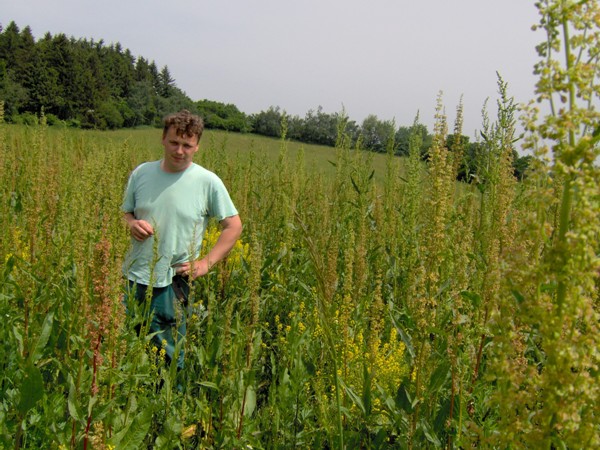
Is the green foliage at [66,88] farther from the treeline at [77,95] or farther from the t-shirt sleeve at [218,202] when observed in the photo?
the t-shirt sleeve at [218,202]

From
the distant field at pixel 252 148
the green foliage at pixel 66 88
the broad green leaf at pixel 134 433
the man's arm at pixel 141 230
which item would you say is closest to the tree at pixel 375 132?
the distant field at pixel 252 148

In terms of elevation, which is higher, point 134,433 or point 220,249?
point 220,249

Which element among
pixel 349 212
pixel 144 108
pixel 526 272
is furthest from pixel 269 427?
pixel 144 108

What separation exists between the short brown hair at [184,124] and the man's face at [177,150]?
32 mm

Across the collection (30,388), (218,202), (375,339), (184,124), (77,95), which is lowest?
(30,388)

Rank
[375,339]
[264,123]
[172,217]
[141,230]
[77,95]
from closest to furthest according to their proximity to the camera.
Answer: [375,339] < [141,230] < [172,217] < [264,123] < [77,95]

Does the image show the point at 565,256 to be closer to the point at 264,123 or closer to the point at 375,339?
the point at 375,339

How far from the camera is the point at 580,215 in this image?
2.89ft

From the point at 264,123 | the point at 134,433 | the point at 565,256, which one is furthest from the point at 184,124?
the point at 264,123

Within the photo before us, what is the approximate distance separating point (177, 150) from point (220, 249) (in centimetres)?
72

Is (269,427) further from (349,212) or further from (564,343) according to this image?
(349,212)

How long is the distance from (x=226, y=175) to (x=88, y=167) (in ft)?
8.15

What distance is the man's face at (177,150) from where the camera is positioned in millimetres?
3447

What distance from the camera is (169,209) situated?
338cm
